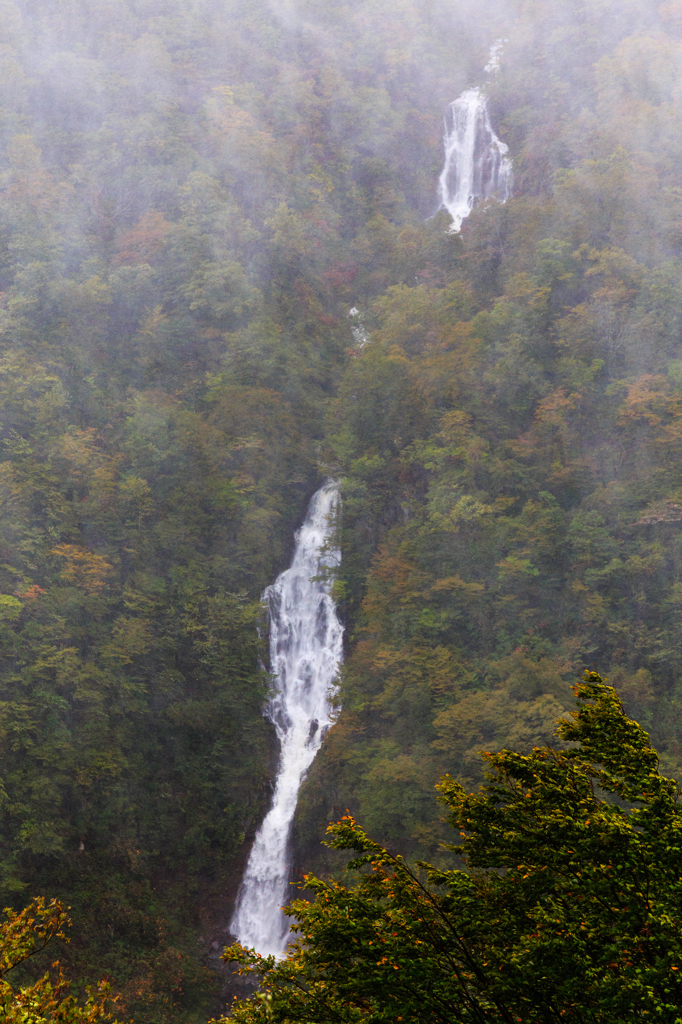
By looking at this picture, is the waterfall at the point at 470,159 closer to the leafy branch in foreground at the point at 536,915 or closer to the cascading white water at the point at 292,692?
the cascading white water at the point at 292,692

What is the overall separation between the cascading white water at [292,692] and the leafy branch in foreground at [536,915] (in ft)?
44.6

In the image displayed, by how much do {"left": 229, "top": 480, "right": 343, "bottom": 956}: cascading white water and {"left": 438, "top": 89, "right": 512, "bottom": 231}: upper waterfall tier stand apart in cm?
1420

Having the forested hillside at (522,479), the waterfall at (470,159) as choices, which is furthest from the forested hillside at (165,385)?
the forested hillside at (522,479)

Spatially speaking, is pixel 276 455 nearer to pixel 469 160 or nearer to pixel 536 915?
pixel 469 160

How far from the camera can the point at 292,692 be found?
20.7 meters

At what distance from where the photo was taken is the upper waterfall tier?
92.2 ft

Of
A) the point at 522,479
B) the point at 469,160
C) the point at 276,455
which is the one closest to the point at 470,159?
the point at 469,160

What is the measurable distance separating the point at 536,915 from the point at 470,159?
29.8 m

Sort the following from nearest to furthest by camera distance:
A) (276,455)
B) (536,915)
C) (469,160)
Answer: (536,915)
(276,455)
(469,160)

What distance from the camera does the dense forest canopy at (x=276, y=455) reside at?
17.3 metres

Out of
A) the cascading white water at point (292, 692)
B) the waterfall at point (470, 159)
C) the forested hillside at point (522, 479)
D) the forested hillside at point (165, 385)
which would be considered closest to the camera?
the forested hillside at point (522, 479)

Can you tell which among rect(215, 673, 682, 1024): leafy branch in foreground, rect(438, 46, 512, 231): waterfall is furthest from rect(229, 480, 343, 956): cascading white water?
rect(438, 46, 512, 231): waterfall

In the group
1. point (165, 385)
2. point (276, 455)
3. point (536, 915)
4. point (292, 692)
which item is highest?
point (165, 385)

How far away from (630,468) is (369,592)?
24.8 ft
